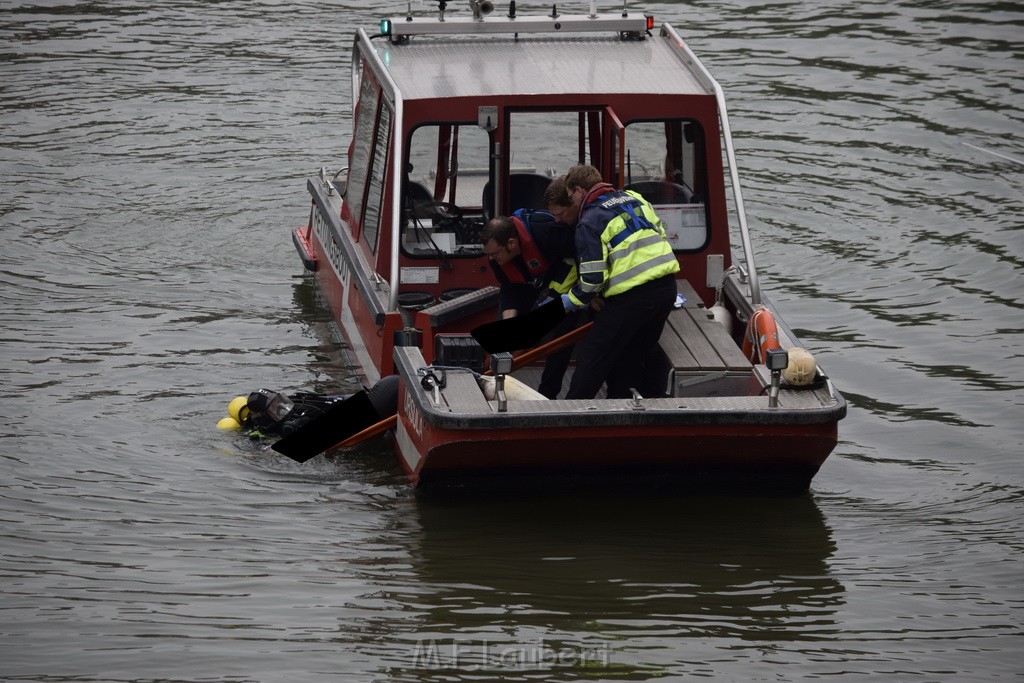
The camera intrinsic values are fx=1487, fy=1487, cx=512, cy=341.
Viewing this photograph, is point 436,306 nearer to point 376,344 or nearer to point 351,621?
point 376,344

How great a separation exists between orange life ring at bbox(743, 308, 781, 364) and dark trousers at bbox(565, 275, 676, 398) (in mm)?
502

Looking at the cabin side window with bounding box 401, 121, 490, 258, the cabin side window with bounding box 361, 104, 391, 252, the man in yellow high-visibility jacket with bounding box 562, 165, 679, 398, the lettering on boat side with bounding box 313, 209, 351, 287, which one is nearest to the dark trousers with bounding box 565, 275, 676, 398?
the man in yellow high-visibility jacket with bounding box 562, 165, 679, 398

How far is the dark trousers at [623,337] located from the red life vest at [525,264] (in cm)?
51

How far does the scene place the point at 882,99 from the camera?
15.9m

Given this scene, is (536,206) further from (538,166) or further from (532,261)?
(532,261)

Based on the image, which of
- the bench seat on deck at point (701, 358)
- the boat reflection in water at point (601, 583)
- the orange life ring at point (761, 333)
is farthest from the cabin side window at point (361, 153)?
the orange life ring at point (761, 333)

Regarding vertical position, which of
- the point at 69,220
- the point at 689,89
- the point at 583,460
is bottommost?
the point at 69,220

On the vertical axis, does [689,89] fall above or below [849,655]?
above

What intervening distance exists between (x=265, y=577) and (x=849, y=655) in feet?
8.57

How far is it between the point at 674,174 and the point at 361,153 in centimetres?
203

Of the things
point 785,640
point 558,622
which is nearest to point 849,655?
point 785,640

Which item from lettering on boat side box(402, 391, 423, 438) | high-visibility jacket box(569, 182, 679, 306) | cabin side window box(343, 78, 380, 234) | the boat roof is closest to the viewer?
lettering on boat side box(402, 391, 423, 438)

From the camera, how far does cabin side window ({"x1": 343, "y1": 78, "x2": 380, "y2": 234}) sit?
9273mm

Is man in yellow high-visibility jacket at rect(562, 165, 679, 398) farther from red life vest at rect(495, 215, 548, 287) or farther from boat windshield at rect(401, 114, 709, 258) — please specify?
boat windshield at rect(401, 114, 709, 258)
